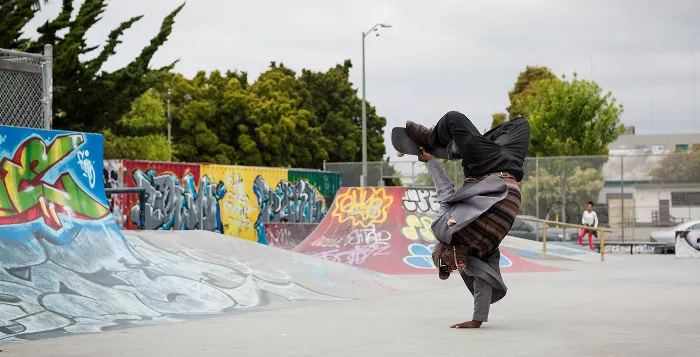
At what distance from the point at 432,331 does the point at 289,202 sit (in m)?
25.8

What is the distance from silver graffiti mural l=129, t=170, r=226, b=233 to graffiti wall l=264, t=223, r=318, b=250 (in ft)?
5.91

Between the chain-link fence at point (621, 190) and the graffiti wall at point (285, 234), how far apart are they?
26.7 ft

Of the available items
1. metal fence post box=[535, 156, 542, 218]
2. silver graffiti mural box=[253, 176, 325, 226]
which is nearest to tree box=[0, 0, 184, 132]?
silver graffiti mural box=[253, 176, 325, 226]

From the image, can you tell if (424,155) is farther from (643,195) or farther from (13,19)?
(13,19)

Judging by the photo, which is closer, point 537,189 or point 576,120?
point 537,189

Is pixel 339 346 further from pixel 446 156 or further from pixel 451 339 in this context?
pixel 446 156

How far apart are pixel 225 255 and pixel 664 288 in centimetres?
666

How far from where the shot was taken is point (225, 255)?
46.2ft

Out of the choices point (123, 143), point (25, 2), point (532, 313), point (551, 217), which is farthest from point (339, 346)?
point (123, 143)

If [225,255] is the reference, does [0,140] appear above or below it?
above

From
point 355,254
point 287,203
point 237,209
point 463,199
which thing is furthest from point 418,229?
point 287,203

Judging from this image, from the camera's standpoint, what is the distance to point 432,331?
8.99 m

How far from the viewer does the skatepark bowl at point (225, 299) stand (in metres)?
7.99

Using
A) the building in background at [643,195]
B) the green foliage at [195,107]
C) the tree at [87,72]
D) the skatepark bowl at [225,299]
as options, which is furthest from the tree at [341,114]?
the skatepark bowl at [225,299]
